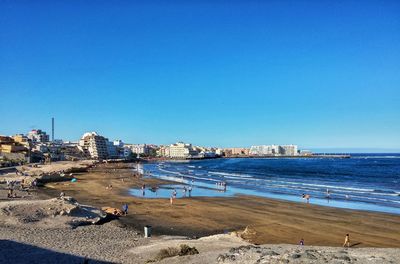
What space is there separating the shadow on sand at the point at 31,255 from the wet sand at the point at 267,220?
7.49 m

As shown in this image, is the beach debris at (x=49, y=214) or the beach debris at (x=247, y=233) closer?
the beach debris at (x=247, y=233)

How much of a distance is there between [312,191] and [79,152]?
5900 inches

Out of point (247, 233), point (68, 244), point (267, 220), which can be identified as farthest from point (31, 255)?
point (267, 220)

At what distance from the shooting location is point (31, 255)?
1669 centimetres

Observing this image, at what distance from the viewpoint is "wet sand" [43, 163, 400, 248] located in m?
22.9

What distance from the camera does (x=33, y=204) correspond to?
1021 inches

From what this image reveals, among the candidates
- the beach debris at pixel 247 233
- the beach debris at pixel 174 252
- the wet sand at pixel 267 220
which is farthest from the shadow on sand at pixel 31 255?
the beach debris at pixel 247 233

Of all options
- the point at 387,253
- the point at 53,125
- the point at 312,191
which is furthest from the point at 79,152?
the point at 387,253

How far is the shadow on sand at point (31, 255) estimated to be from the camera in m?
15.9

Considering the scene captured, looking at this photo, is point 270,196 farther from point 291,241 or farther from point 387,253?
point 387,253

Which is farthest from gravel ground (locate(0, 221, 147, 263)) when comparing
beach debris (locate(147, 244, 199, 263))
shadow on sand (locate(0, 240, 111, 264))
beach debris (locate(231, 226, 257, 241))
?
beach debris (locate(231, 226, 257, 241))

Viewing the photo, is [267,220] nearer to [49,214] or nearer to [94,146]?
[49,214]

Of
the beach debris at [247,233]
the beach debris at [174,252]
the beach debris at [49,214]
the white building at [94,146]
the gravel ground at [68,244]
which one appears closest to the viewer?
the beach debris at [174,252]

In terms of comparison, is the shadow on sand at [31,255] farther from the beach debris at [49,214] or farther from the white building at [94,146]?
the white building at [94,146]
